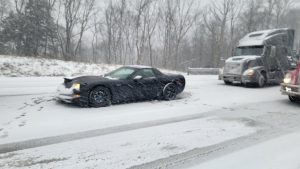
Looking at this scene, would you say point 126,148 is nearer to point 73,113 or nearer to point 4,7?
point 73,113

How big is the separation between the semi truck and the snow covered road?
5.00 m

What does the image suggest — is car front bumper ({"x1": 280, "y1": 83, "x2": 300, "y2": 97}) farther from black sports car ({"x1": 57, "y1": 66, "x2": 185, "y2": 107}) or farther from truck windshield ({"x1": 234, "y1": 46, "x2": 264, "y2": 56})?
truck windshield ({"x1": 234, "y1": 46, "x2": 264, "y2": 56})

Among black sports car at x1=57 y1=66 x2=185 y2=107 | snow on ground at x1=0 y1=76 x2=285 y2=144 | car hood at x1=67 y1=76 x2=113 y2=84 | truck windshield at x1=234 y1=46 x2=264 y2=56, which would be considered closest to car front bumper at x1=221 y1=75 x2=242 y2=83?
truck windshield at x1=234 y1=46 x2=264 y2=56

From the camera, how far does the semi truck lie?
15422mm

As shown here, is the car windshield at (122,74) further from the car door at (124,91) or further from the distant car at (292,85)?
the distant car at (292,85)

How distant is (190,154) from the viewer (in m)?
5.13

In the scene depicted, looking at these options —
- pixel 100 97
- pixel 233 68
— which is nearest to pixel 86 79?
pixel 100 97

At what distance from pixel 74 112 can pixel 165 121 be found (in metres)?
2.54

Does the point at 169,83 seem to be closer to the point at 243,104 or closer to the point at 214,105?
the point at 214,105

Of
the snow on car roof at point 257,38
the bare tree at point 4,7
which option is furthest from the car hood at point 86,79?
the bare tree at point 4,7

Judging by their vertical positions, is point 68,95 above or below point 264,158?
above

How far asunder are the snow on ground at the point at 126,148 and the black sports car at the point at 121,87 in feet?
9.36

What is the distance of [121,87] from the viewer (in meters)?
9.51

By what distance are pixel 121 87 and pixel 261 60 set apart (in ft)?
31.0
